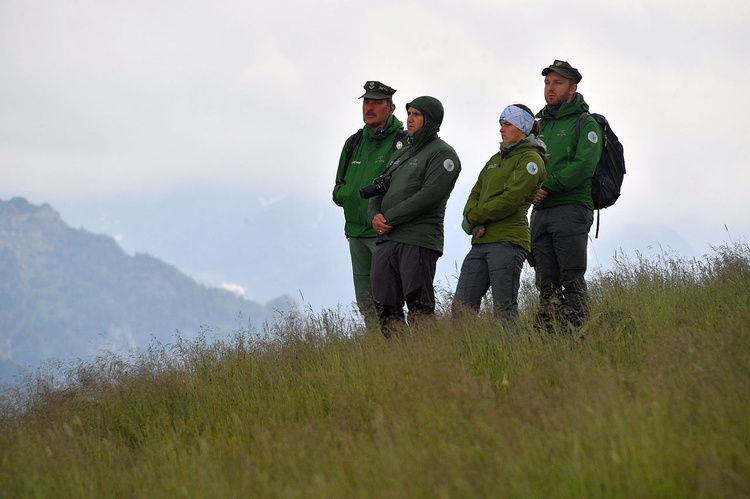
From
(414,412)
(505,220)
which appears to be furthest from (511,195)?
(414,412)

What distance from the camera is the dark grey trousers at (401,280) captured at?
22.5 feet

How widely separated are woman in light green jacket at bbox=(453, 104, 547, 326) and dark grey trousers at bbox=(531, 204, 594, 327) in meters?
0.44

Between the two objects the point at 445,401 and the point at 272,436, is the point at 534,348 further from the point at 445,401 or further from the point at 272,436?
the point at 272,436

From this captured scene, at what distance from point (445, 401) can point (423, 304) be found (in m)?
2.28

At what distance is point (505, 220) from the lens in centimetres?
651

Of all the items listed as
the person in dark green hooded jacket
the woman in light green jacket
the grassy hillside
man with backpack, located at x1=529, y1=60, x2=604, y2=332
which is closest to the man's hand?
the person in dark green hooded jacket

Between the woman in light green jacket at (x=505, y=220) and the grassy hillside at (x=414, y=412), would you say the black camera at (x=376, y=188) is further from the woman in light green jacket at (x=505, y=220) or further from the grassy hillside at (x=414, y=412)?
the grassy hillside at (x=414, y=412)

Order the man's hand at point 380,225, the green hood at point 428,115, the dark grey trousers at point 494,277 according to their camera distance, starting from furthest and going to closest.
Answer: the green hood at point 428,115
the man's hand at point 380,225
the dark grey trousers at point 494,277

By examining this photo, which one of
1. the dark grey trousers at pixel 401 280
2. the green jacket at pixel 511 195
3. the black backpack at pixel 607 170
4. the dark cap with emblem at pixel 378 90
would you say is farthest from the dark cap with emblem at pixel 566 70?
the dark grey trousers at pixel 401 280

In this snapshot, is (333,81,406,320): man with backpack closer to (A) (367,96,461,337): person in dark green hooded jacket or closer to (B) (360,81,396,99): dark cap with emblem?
(B) (360,81,396,99): dark cap with emblem

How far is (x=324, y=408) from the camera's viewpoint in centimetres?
569

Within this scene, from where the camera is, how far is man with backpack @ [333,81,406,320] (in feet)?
25.2

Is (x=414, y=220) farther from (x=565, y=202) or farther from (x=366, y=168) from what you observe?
(x=565, y=202)

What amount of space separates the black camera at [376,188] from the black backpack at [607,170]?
5.13ft
